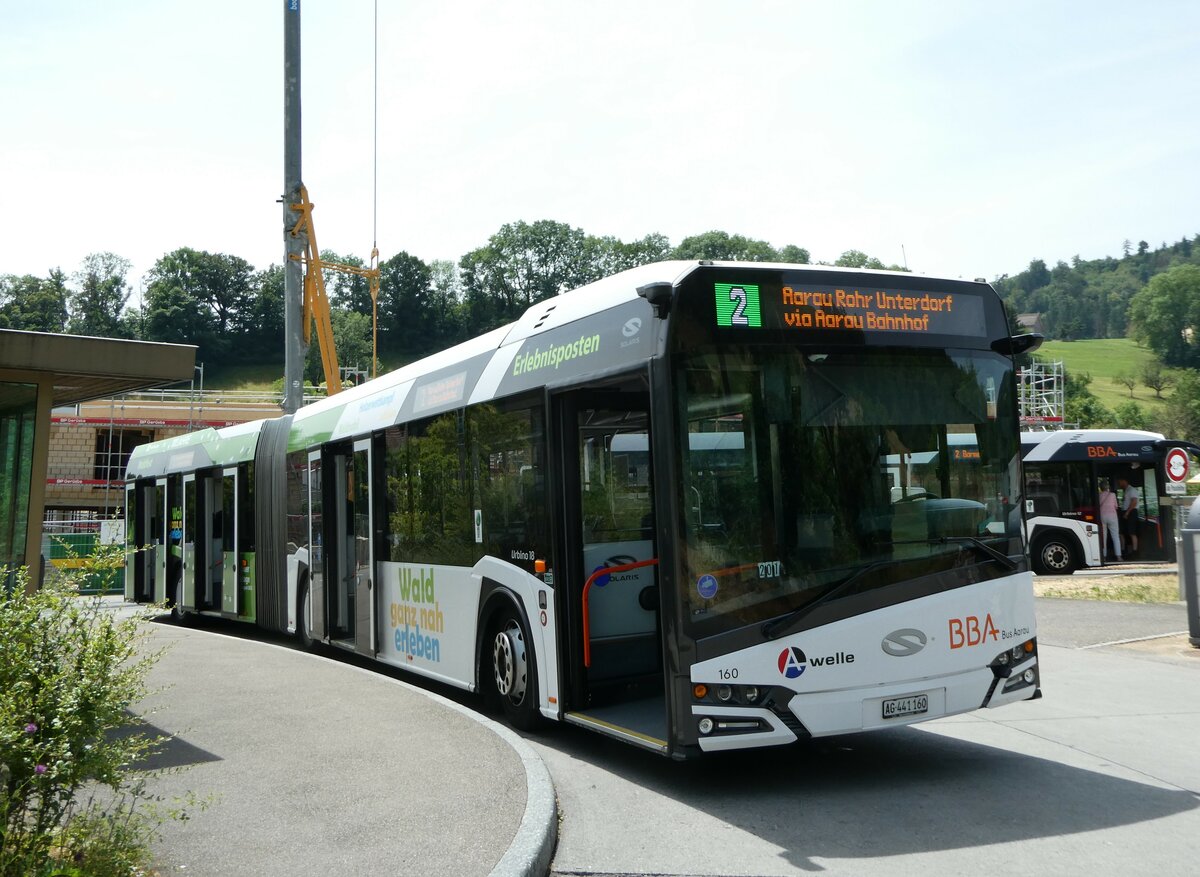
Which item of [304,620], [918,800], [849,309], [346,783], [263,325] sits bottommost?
[918,800]

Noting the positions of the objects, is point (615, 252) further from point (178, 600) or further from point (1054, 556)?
point (178, 600)

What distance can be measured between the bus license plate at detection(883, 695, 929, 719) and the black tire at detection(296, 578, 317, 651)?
30.0 feet

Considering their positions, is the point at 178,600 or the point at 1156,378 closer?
the point at 178,600

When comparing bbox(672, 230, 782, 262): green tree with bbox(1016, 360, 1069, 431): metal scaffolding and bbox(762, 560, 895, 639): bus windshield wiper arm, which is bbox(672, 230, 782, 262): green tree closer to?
bbox(1016, 360, 1069, 431): metal scaffolding

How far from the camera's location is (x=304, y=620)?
558 inches

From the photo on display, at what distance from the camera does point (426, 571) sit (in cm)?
1027

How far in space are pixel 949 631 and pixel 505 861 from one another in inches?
122

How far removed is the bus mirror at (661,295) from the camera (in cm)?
646

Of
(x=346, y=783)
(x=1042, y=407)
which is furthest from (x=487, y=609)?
(x=1042, y=407)

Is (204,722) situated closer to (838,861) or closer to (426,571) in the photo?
(426,571)

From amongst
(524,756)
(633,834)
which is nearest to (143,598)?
(524,756)

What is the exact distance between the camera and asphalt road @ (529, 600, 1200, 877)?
5328 mm

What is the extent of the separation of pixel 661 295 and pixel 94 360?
16.8 ft

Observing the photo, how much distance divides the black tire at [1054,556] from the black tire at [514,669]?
1782 cm
